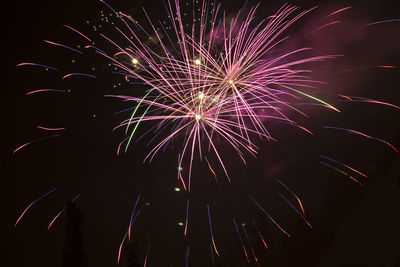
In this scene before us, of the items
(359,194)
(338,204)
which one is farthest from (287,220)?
(359,194)

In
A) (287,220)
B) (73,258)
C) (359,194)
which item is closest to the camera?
(73,258)

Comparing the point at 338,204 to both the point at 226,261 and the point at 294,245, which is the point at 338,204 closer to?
the point at 294,245

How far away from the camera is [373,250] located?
19375 millimetres

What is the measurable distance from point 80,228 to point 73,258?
148 centimetres

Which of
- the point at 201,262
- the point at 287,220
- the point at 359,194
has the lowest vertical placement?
the point at 201,262

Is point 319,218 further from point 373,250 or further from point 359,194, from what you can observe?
point 373,250

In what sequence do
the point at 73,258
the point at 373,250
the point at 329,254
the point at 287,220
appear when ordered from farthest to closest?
1. the point at 287,220
2. the point at 329,254
3. the point at 373,250
4. the point at 73,258

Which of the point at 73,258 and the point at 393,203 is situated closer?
the point at 73,258

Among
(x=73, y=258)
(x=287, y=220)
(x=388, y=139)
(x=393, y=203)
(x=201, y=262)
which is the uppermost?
(x=73, y=258)

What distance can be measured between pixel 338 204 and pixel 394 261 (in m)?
11.9

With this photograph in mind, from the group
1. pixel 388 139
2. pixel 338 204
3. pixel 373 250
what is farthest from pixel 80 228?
pixel 388 139

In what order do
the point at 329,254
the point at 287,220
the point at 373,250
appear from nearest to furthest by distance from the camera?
the point at 373,250, the point at 329,254, the point at 287,220

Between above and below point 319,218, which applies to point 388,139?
above

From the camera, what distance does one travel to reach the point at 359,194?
26.9 meters
